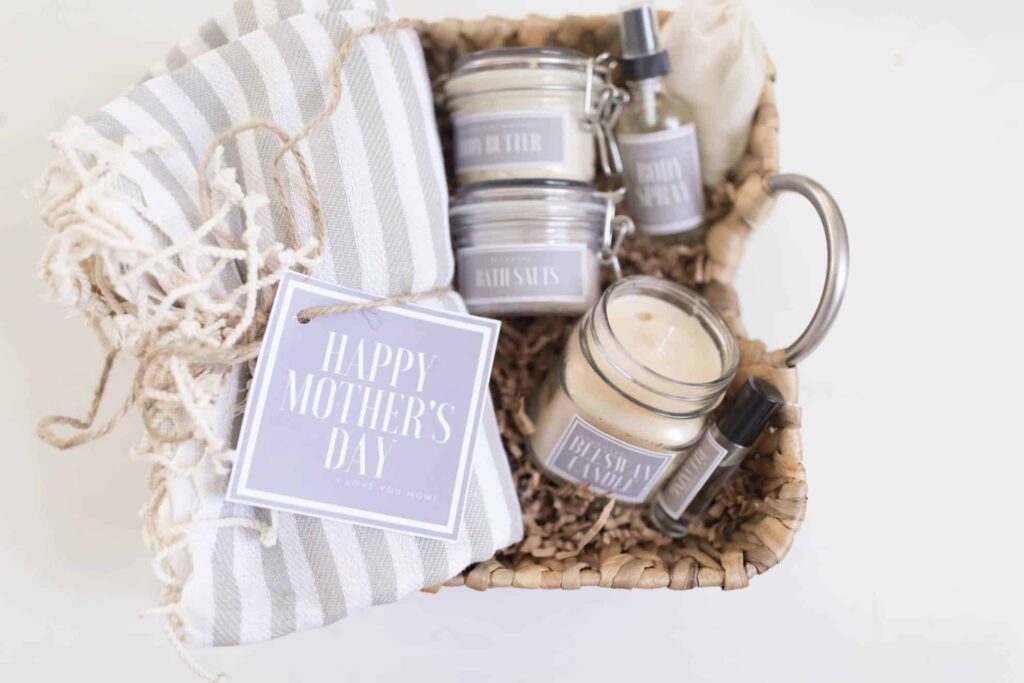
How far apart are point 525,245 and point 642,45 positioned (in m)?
0.20

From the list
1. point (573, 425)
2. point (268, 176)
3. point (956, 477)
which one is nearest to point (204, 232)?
point (268, 176)

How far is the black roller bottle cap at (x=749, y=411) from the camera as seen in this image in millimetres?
605

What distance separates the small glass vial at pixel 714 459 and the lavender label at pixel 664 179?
0.18m

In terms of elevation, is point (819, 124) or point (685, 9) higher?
point (685, 9)

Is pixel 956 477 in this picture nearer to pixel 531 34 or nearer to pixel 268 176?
pixel 531 34

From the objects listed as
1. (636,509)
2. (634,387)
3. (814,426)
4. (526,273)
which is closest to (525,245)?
(526,273)

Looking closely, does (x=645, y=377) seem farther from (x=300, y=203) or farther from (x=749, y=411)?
(x=300, y=203)

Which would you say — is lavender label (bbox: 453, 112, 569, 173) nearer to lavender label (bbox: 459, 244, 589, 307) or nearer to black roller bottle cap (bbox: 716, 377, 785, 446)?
lavender label (bbox: 459, 244, 589, 307)

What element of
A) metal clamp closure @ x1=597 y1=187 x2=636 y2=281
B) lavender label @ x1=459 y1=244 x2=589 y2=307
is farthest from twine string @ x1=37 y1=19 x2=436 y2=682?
metal clamp closure @ x1=597 y1=187 x2=636 y2=281

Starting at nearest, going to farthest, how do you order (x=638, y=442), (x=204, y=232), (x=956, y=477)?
(x=204, y=232) → (x=638, y=442) → (x=956, y=477)

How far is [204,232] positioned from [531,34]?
1.24 feet

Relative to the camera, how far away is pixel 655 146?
2.25 ft

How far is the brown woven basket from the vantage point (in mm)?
630

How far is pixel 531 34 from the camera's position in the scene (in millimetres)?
708
